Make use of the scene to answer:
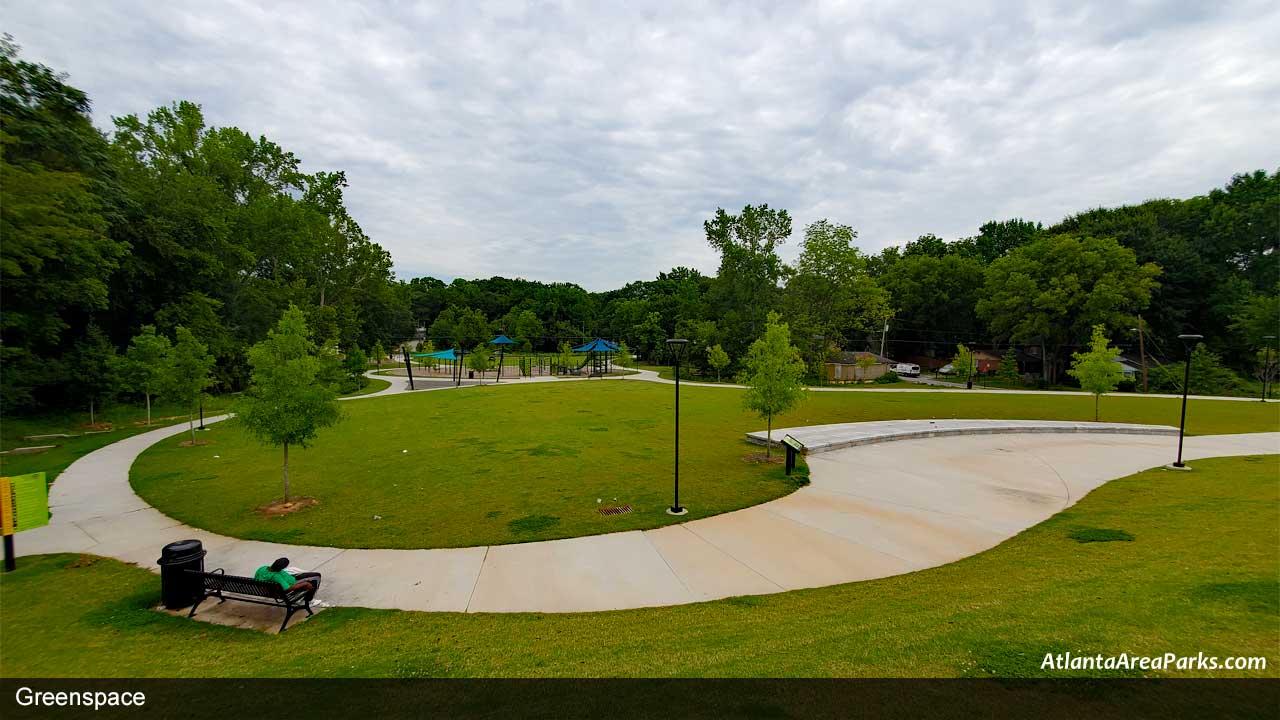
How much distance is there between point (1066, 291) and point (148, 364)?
214 feet

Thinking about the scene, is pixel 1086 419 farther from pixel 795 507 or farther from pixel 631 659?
pixel 631 659

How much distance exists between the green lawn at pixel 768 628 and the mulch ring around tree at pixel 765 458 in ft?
22.9

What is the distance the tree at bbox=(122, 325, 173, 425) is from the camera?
17281 millimetres

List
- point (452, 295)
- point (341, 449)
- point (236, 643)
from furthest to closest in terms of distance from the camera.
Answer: point (452, 295) < point (341, 449) < point (236, 643)

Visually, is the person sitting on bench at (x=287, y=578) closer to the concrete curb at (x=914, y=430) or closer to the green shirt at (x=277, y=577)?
the green shirt at (x=277, y=577)

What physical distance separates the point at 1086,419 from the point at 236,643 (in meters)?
32.5

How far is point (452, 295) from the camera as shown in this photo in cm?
10850

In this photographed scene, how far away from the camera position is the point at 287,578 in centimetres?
607

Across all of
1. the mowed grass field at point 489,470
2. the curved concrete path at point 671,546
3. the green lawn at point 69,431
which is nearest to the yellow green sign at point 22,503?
the curved concrete path at point 671,546

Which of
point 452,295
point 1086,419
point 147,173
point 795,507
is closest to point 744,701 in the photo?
point 795,507

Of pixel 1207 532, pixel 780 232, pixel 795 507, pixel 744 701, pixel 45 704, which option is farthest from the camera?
pixel 780 232

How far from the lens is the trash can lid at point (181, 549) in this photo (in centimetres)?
624

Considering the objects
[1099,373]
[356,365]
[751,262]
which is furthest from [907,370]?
[356,365]

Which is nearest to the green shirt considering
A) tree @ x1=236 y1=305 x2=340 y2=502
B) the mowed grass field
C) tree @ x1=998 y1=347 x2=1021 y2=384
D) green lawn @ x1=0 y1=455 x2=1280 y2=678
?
green lawn @ x1=0 y1=455 x2=1280 y2=678
